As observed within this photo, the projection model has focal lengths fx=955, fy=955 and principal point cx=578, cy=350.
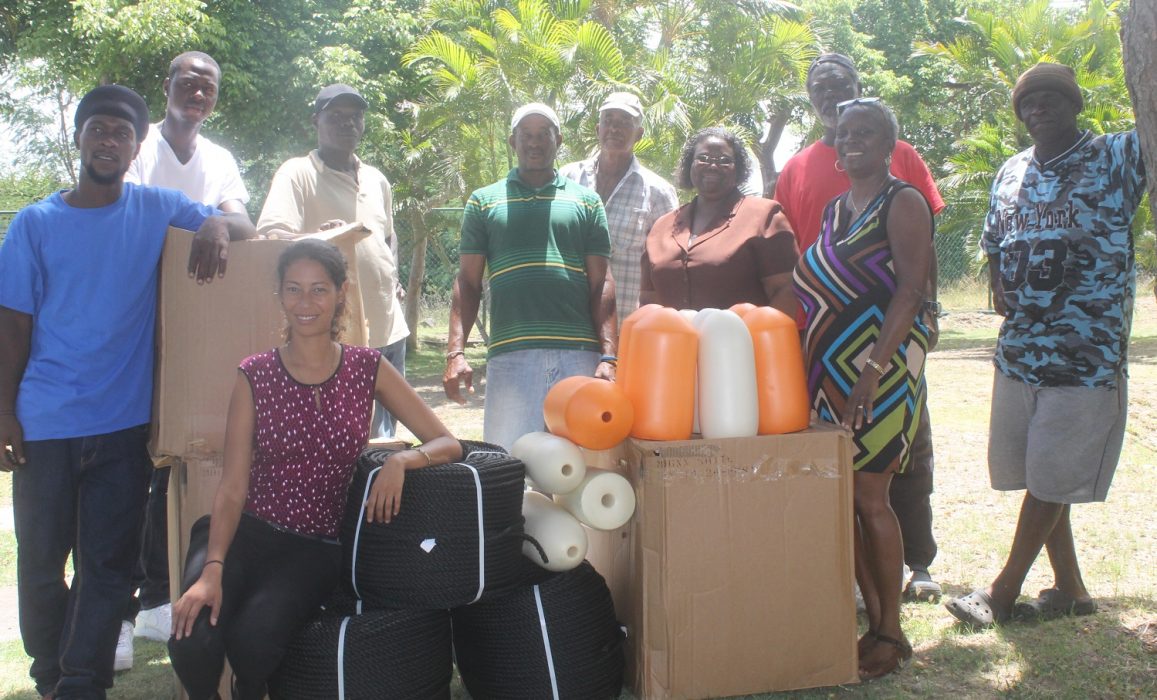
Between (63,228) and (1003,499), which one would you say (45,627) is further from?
(1003,499)

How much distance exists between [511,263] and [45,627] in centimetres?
209

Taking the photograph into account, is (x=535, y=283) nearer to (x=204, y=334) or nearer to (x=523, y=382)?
(x=523, y=382)

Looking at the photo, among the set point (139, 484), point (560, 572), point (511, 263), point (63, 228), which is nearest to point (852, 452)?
point (560, 572)

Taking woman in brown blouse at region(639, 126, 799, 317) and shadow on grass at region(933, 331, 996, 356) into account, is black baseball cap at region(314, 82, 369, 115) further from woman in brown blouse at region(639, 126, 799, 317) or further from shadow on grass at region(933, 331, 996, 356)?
shadow on grass at region(933, 331, 996, 356)

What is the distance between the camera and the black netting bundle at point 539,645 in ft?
9.92

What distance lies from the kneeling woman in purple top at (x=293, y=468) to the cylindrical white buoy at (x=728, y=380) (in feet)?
2.79

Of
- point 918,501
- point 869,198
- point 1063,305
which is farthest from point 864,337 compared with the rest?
point 918,501

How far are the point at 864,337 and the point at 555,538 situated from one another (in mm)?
1259

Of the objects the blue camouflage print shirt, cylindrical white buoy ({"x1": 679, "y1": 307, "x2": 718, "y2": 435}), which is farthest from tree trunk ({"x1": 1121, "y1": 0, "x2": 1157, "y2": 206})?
Answer: cylindrical white buoy ({"x1": 679, "y1": 307, "x2": 718, "y2": 435})

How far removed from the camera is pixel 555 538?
3.15 m

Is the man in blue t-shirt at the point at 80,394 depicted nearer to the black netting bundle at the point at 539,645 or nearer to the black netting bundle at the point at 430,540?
the black netting bundle at the point at 430,540

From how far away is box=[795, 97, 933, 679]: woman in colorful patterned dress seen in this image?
10.5 feet

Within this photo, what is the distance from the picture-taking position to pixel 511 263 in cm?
393

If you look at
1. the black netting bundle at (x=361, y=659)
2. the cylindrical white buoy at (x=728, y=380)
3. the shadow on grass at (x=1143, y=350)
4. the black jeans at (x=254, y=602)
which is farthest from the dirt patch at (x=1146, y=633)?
the shadow on grass at (x=1143, y=350)
